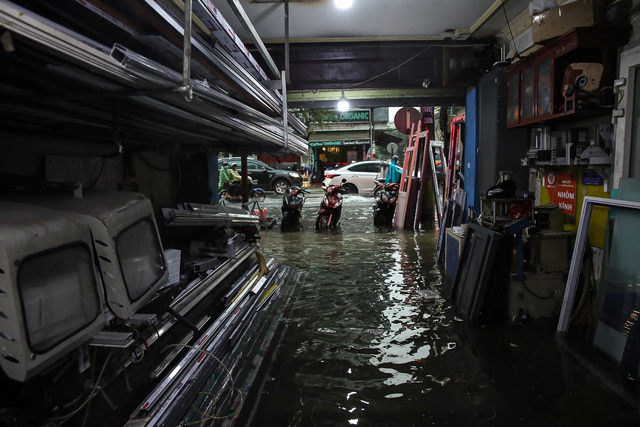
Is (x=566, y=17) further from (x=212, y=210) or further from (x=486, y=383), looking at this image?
(x=212, y=210)

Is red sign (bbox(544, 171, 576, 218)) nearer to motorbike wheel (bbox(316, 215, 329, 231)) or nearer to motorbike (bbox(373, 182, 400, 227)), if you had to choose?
motorbike (bbox(373, 182, 400, 227))

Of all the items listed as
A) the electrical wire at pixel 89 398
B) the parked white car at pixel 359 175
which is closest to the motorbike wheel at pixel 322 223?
the electrical wire at pixel 89 398

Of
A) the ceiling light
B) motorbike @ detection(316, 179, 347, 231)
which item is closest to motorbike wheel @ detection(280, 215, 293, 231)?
motorbike @ detection(316, 179, 347, 231)

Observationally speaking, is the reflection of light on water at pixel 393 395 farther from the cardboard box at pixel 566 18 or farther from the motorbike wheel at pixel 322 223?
the motorbike wheel at pixel 322 223

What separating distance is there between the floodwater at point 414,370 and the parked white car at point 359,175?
11.4m

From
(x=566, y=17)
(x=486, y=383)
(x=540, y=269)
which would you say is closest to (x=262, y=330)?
(x=486, y=383)

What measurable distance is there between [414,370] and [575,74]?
2.87m

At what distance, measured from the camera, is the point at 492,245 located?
348cm

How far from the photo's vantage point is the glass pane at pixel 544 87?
3.75 m

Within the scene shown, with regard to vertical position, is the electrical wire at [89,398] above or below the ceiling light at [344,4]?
below

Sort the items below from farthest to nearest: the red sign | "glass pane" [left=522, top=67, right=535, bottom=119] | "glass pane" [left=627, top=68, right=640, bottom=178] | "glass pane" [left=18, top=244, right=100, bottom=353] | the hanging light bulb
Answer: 1. the hanging light bulb
2. "glass pane" [left=522, top=67, right=535, bottom=119]
3. the red sign
4. "glass pane" [left=627, top=68, right=640, bottom=178]
5. "glass pane" [left=18, top=244, right=100, bottom=353]

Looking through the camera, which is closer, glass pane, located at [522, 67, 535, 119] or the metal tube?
the metal tube

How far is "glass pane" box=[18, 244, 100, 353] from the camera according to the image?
4.30 ft

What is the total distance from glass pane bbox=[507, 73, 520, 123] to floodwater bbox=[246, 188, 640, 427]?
85.2 inches
